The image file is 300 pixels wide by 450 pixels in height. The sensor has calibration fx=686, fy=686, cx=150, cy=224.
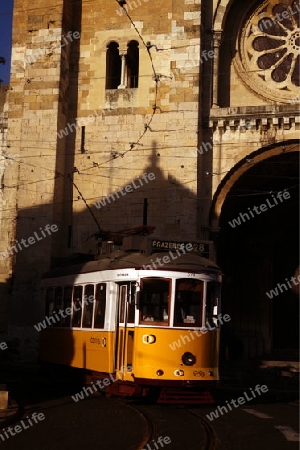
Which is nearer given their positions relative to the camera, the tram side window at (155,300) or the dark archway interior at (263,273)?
the tram side window at (155,300)

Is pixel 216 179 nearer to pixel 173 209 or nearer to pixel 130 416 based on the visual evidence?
pixel 173 209

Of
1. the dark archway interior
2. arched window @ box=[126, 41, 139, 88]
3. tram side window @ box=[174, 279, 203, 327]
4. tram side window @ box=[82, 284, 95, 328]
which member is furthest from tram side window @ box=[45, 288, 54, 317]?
arched window @ box=[126, 41, 139, 88]

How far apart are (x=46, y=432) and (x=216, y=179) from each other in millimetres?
13053

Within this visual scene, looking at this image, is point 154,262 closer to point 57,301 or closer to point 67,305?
point 67,305

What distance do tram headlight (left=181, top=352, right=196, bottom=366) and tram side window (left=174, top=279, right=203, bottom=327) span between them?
1.74 ft

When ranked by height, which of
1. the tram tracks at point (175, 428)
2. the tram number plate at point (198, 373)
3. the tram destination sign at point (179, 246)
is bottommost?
the tram tracks at point (175, 428)

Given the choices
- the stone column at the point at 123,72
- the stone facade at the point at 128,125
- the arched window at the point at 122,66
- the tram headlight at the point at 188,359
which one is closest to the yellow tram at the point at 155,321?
the tram headlight at the point at 188,359

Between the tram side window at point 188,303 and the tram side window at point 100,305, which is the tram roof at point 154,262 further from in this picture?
the tram side window at point 100,305

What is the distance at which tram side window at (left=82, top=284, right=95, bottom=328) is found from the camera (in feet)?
46.6

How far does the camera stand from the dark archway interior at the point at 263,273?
81.5ft

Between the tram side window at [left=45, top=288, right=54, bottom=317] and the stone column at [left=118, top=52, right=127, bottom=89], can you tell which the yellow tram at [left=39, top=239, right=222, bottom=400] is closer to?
the tram side window at [left=45, top=288, right=54, bottom=317]

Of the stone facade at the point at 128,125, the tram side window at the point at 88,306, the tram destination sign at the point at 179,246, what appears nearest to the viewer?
the tram destination sign at the point at 179,246

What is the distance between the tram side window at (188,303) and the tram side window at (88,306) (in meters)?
2.27

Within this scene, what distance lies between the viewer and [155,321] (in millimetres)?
12547
